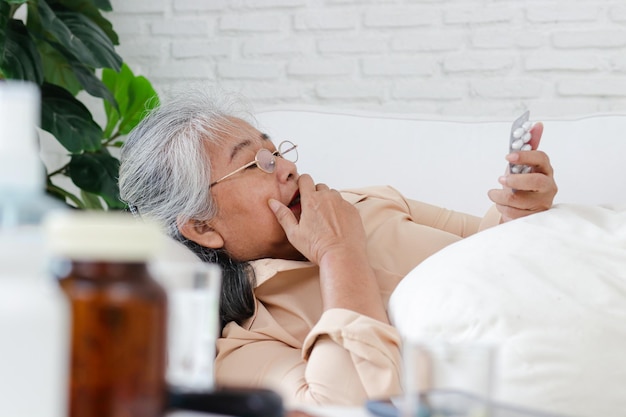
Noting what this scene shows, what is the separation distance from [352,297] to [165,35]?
2.22 m

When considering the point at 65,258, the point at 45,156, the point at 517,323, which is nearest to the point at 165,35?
the point at 45,156

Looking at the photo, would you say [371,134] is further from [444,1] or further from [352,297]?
[444,1]

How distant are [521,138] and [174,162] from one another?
0.70m

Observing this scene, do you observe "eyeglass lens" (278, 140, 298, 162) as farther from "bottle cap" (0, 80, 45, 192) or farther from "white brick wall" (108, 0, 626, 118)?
"bottle cap" (0, 80, 45, 192)

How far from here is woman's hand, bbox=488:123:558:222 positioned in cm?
171

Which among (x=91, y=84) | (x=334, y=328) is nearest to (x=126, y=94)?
(x=91, y=84)

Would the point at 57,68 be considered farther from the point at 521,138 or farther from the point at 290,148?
the point at 521,138

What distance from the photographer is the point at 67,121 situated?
9.06ft

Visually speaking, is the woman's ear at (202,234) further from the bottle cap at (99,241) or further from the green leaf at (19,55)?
the bottle cap at (99,241)

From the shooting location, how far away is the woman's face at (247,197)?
1.82 m

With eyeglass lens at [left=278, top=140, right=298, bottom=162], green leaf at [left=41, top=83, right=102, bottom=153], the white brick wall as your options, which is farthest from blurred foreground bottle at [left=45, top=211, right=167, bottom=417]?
the white brick wall

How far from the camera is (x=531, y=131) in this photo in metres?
1.75

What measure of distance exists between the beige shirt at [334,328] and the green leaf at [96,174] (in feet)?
3.67

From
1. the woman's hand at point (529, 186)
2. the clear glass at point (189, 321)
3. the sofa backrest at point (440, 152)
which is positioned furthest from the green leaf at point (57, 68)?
the clear glass at point (189, 321)
